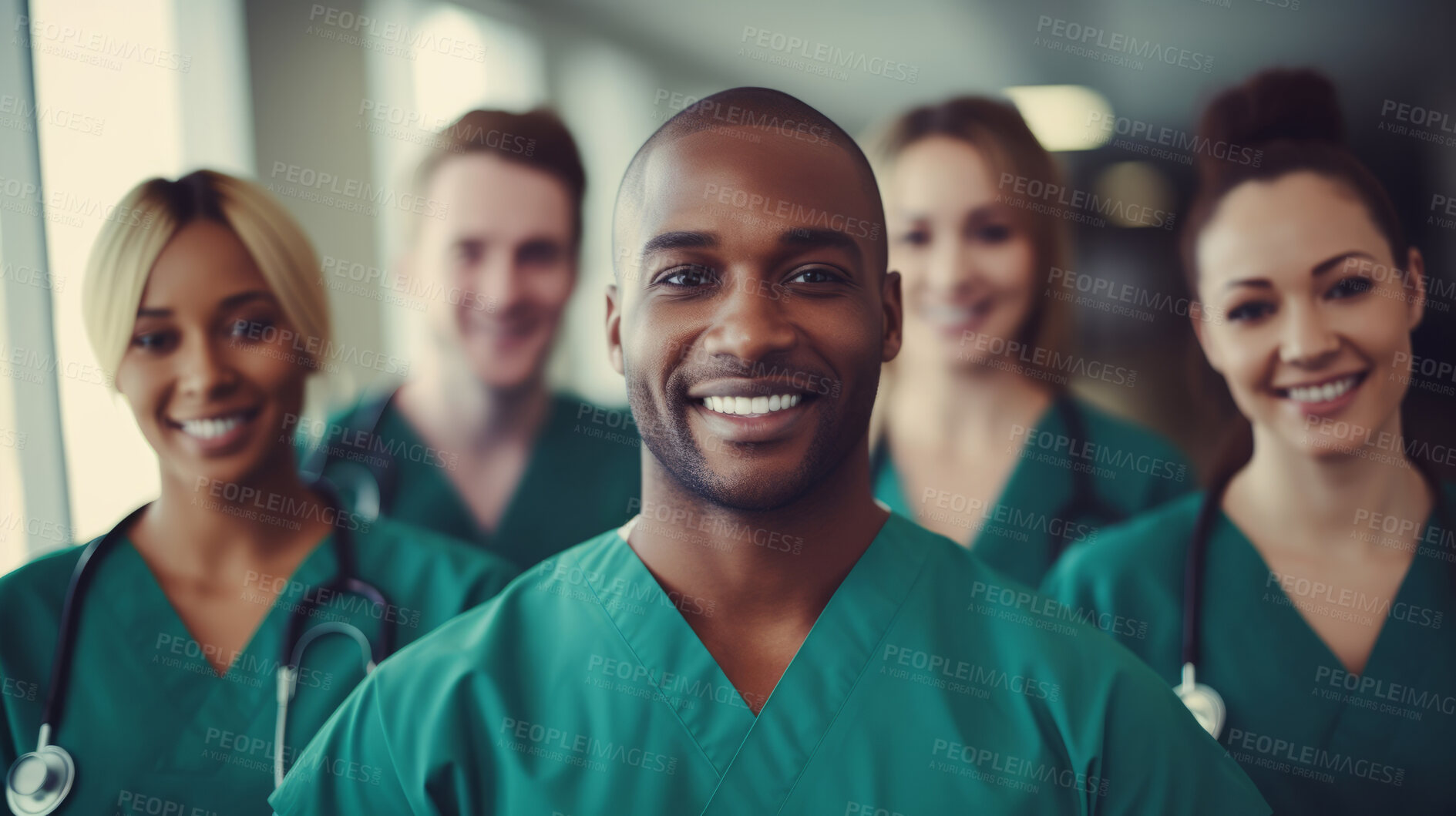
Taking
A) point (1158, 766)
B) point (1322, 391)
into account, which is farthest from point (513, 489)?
point (1322, 391)

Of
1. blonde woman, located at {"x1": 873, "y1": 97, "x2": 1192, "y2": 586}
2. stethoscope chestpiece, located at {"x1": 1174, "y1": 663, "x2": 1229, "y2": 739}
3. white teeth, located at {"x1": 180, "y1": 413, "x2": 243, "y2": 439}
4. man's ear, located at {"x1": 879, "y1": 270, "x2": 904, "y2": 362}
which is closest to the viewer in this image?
man's ear, located at {"x1": 879, "y1": 270, "x2": 904, "y2": 362}

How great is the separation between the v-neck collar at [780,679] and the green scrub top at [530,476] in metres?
0.39

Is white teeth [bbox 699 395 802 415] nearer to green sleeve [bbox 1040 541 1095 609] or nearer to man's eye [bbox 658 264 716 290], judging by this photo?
man's eye [bbox 658 264 716 290]

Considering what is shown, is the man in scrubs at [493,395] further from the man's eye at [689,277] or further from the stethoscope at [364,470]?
the man's eye at [689,277]

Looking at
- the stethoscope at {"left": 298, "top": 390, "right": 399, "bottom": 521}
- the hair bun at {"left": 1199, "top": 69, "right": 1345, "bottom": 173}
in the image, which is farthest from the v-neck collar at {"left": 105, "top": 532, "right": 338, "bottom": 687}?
the hair bun at {"left": 1199, "top": 69, "right": 1345, "bottom": 173}

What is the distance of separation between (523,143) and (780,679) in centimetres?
115

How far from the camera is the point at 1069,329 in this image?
1721mm

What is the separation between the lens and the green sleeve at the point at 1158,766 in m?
1.32

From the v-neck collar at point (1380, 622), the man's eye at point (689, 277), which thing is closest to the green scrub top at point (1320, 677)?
the v-neck collar at point (1380, 622)

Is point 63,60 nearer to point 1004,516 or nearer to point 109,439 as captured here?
point 109,439

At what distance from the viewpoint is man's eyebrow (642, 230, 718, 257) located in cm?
137

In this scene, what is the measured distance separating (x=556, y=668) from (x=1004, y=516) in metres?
0.85

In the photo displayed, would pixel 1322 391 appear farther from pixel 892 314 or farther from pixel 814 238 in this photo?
pixel 814 238

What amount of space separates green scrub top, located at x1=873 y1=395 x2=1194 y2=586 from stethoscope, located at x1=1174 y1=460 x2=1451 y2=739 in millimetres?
68
